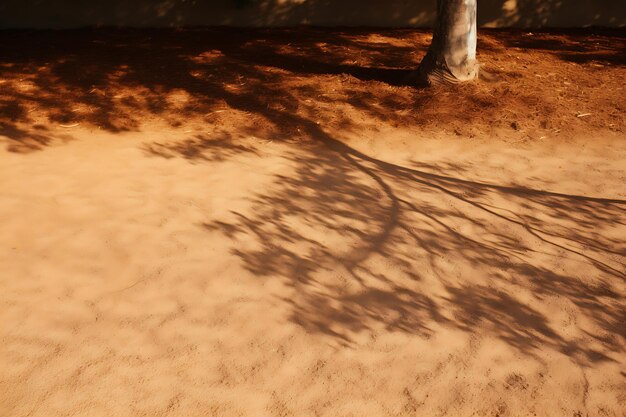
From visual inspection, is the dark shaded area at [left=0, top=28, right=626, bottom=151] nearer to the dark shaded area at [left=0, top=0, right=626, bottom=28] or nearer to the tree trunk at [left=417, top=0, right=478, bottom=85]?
the tree trunk at [left=417, top=0, right=478, bottom=85]

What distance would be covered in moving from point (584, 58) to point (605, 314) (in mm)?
6776

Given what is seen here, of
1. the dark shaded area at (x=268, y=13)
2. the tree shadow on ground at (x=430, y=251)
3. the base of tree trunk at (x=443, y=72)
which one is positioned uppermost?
the dark shaded area at (x=268, y=13)

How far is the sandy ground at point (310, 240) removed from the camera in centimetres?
413

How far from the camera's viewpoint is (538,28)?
41.2 feet

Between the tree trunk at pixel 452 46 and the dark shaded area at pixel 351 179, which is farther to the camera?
the tree trunk at pixel 452 46

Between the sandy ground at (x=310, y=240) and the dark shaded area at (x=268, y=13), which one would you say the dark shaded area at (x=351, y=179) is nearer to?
the sandy ground at (x=310, y=240)

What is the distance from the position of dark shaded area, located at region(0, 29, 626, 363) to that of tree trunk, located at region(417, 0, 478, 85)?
0.27 m

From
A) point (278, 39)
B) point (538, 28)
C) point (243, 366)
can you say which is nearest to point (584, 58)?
point (538, 28)

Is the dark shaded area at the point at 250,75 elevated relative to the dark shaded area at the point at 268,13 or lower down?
lower down

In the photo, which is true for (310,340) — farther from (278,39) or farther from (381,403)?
(278,39)

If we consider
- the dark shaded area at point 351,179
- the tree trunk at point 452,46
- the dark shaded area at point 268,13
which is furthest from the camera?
the dark shaded area at point 268,13

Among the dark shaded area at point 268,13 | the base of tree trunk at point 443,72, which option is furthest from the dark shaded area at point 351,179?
the dark shaded area at point 268,13

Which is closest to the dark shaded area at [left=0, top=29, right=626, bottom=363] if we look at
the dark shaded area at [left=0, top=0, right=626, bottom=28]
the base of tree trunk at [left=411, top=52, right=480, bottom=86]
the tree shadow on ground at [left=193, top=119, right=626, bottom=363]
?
the tree shadow on ground at [left=193, top=119, right=626, bottom=363]

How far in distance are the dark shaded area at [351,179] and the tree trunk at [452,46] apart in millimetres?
274
